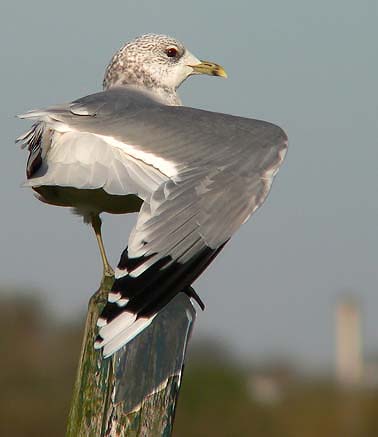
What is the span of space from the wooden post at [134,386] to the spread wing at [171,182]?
0.05 metres

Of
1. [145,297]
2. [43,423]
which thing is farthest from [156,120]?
[43,423]

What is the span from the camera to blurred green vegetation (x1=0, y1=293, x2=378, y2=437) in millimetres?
22219

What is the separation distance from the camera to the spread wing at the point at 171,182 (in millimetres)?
3268

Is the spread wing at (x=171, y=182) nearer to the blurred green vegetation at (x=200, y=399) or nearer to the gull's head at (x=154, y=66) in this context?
the gull's head at (x=154, y=66)

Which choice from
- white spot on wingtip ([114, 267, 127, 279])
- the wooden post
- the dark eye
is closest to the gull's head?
the dark eye

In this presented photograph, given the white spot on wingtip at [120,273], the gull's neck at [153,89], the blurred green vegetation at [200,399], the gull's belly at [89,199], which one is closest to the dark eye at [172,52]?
the gull's neck at [153,89]

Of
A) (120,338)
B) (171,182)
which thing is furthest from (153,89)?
(120,338)

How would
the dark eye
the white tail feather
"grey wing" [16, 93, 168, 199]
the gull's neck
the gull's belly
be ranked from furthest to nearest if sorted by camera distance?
the dark eye < the gull's neck < the gull's belly < "grey wing" [16, 93, 168, 199] < the white tail feather

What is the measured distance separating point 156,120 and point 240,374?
24.0 metres

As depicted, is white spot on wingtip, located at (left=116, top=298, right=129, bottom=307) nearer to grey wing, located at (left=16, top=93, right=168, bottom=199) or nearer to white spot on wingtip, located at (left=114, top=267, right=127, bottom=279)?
white spot on wingtip, located at (left=114, top=267, right=127, bottom=279)

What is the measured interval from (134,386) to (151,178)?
804 mm

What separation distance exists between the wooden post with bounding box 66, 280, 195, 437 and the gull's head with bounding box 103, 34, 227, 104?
193 centimetres

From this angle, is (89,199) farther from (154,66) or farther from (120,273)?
(120,273)

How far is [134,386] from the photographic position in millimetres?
3145
